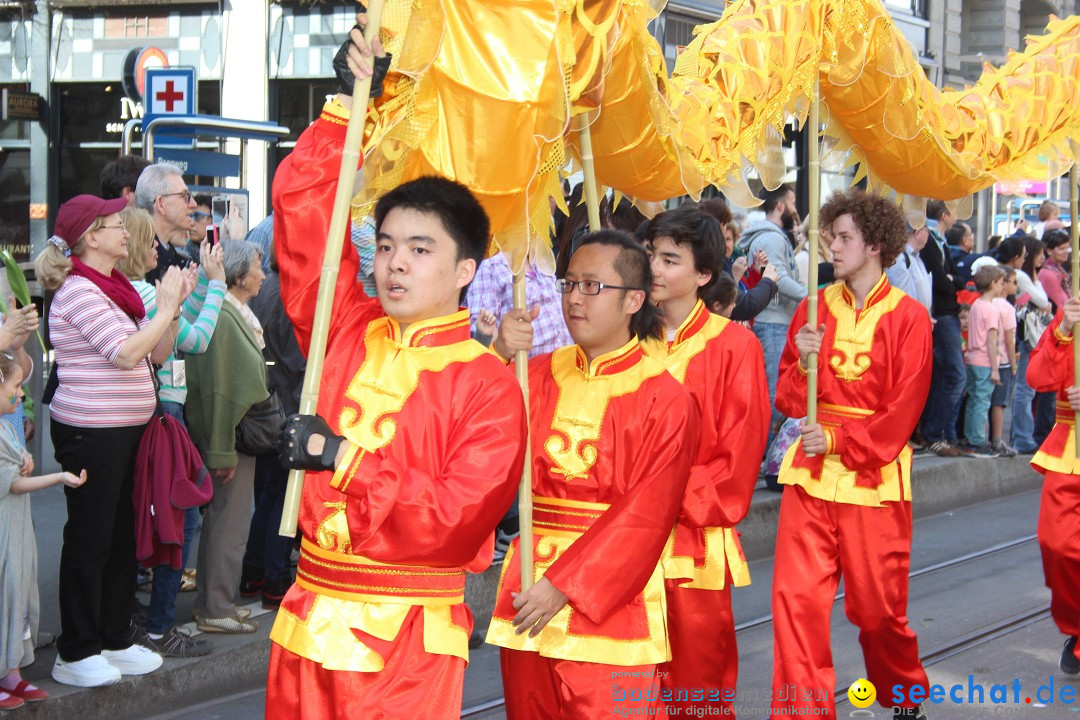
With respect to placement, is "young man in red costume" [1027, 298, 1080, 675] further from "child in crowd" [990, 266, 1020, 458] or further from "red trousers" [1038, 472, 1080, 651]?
"child in crowd" [990, 266, 1020, 458]

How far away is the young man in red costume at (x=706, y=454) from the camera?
13.5ft

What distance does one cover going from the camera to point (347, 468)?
265 centimetres

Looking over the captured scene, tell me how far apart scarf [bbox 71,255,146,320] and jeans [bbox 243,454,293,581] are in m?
1.09

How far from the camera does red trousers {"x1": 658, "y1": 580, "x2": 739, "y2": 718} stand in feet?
13.5

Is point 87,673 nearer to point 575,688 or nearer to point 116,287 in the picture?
point 116,287

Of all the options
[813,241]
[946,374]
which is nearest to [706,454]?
[813,241]

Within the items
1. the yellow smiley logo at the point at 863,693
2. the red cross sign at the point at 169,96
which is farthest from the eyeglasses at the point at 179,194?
the yellow smiley logo at the point at 863,693

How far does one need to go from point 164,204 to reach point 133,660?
1.80m

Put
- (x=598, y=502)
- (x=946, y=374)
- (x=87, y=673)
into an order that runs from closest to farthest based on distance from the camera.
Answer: (x=598, y=502) < (x=87, y=673) < (x=946, y=374)

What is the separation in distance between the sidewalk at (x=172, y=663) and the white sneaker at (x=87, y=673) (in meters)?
0.03

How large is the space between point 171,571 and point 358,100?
8.95ft

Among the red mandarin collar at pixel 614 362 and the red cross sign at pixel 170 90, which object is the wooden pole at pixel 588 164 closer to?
the red mandarin collar at pixel 614 362

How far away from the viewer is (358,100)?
105 inches

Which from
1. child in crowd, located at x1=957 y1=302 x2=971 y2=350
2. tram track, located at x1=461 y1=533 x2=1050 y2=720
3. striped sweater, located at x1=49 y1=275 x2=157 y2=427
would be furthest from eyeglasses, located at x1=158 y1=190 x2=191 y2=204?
child in crowd, located at x1=957 y1=302 x2=971 y2=350
